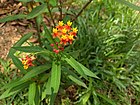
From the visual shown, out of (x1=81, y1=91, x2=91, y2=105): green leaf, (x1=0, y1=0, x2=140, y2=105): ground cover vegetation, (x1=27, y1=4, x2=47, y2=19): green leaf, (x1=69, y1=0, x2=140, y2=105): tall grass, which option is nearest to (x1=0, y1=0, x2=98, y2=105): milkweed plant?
(x1=27, y1=4, x2=47, y2=19): green leaf

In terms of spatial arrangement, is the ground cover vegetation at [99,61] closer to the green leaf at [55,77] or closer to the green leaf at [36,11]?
the green leaf at [55,77]

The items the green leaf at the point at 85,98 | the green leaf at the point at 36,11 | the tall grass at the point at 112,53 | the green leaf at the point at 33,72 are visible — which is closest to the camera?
the green leaf at the point at 36,11

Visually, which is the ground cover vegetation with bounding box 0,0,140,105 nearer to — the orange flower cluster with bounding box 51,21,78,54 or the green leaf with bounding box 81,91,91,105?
the green leaf with bounding box 81,91,91,105

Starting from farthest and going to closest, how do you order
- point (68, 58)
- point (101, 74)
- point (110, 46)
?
point (110, 46) → point (101, 74) → point (68, 58)

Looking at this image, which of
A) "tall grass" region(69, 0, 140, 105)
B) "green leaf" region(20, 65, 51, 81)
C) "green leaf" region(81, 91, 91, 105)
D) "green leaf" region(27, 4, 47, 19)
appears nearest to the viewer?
"green leaf" region(27, 4, 47, 19)

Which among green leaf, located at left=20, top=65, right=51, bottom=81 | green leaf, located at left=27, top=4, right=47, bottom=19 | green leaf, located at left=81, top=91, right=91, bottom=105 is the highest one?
green leaf, located at left=27, top=4, right=47, bottom=19

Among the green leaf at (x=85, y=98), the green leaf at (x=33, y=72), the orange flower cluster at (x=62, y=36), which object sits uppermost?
the orange flower cluster at (x=62, y=36)

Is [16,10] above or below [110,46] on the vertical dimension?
above

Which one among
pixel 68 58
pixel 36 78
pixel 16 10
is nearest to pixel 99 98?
pixel 36 78

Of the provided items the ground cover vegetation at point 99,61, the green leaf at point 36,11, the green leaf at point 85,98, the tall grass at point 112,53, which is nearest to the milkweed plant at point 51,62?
the green leaf at point 36,11

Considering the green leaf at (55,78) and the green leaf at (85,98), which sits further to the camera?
the green leaf at (85,98)

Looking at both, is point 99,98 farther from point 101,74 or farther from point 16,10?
point 16,10
